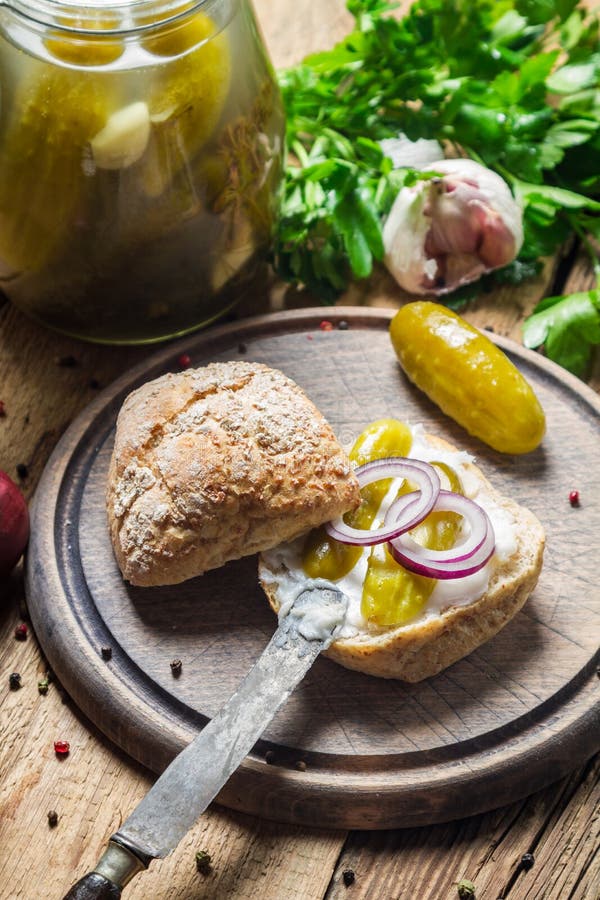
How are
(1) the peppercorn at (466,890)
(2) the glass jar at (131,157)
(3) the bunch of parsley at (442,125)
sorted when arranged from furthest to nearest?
(3) the bunch of parsley at (442,125)
(2) the glass jar at (131,157)
(1) the peppercorn at (466,890)

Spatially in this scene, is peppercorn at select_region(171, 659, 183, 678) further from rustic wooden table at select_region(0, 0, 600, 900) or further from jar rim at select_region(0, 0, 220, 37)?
jar rim at select_region(0, 0, 220, 37)

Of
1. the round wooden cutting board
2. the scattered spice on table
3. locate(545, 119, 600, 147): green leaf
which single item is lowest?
the scattered spice on table

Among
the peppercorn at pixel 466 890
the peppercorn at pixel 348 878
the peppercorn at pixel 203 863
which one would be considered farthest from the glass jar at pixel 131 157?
the peppercorn at pixel 466 890

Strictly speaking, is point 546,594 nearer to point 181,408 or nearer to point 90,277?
point 181,408

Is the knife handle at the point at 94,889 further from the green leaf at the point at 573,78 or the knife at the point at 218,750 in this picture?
the green leaf at the point at 573,78

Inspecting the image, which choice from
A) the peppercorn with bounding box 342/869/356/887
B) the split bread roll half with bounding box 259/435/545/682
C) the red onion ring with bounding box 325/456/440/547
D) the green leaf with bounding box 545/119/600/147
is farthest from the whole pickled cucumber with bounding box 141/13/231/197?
the peppercorn with bounding box 342/869/356/887

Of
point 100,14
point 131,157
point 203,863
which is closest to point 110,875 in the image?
point 203,863

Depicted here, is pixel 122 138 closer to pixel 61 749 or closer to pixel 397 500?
pixel 397 500
